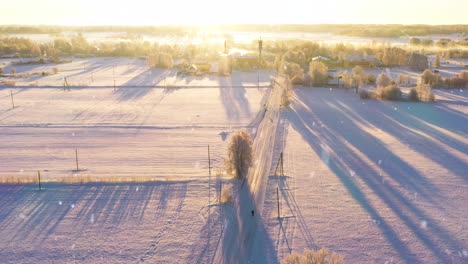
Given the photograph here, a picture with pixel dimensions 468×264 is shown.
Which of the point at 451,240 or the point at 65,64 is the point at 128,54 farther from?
the point at 451,240

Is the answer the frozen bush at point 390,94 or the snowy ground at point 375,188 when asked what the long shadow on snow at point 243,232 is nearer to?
the snowy ground at point 375,188

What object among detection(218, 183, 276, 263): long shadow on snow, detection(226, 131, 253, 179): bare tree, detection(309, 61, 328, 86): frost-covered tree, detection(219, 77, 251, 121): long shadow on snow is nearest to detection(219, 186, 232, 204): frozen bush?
detection(218, 183, 276, 263): long shadow on snow

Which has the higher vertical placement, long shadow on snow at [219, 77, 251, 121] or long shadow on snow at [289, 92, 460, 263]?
long shadow on snow at [219, 77, 251, 121]

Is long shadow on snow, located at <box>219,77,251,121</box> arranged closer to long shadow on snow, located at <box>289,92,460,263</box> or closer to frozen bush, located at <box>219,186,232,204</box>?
long shadow on snow, located at <box>289,92,460,263</box>

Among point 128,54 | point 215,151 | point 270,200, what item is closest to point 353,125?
point 215,151

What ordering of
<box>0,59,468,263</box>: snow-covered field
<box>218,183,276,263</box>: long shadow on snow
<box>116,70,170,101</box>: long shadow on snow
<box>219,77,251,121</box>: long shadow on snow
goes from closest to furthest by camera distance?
1. <box>218,183,276,263</box>: long shadow on snow
2. <box>0,59,468,263</box>: snow-covered field
3. <box>219,77,251,121</box>: long shadow on snow
4. <box>116,70,170,101</box>: long shadow on snow
